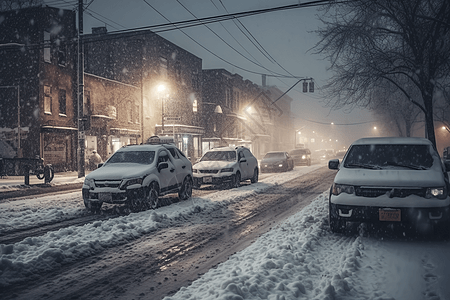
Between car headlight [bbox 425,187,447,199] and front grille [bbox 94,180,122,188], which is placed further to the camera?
front grille [bbox 94,180,122,188]

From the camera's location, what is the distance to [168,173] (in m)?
11.2

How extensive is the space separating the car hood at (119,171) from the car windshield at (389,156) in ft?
16.7

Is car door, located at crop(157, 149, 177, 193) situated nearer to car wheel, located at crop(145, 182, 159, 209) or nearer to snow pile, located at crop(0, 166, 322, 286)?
car wheel, located at crop(145, 182, 159, 209)

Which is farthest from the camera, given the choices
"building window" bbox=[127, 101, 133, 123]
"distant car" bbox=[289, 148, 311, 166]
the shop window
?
"distant car" bbox=[289, 148, 311, 166]

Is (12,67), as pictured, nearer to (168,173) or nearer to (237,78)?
(168,173)

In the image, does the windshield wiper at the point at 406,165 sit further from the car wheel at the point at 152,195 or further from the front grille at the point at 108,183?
the front grille at the point at 108,183

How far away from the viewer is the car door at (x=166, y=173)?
1074 centimetres

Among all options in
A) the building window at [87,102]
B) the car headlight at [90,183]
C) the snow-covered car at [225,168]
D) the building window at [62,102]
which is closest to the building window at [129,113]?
the building window at [87,102]

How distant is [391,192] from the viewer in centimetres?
637

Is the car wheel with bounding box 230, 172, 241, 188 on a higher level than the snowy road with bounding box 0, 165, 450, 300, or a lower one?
higher

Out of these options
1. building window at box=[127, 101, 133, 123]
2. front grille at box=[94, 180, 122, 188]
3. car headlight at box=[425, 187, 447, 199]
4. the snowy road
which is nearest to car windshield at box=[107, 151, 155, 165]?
front grille at box=[94, 180, 122, 188]

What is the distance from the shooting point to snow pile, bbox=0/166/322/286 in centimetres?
515

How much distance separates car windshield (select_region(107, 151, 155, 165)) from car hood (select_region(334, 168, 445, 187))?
5.78 meters

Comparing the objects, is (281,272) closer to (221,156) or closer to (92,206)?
(92,206)
